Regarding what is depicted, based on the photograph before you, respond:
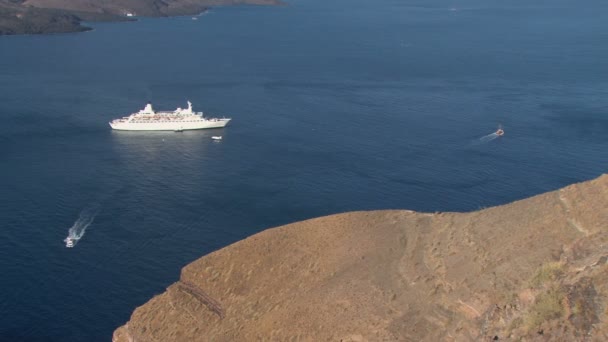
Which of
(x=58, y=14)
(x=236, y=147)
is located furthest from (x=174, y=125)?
(x=58, y=14)

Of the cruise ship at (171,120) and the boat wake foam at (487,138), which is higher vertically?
the cruise ship at (171,120)

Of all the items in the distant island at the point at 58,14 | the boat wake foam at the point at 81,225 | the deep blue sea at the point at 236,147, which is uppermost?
the distant island at the point at 58,14

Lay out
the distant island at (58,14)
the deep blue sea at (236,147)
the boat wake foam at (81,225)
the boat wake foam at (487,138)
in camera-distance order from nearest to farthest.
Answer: the deep blue sea at (236,147)
the boat wake foam at (81,225)
the boat wake foam at (487,138)
the distant island at (58,14)

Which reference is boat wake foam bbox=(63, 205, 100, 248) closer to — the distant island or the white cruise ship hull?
the white cruise ship hull

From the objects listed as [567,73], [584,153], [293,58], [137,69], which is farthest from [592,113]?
[137,69]

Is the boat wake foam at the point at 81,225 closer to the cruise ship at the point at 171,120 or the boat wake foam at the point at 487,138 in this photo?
the cruise ship at the point at 171,120

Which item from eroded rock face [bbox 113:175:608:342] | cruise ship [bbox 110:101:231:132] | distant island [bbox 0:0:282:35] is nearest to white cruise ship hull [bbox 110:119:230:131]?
cruise ship [bbox 110:101:231:132]

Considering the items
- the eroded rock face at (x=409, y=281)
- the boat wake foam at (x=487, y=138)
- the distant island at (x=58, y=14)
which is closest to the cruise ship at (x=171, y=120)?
the boat wake foam at (x=487, y=138)

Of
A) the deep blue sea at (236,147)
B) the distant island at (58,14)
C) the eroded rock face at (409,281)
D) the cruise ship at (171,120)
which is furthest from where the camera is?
the distant island at (58,14)
